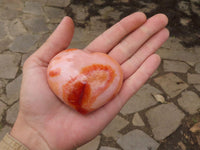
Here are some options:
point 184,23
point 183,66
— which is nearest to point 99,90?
point 183,66

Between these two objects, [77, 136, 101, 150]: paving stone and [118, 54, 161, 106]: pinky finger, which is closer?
[118, 54, 161, 106]: pinky finger

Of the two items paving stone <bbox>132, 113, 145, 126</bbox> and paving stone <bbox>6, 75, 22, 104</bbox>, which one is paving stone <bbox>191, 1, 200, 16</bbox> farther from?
paving stone <bbox>6, 75, 22, 104</bbox>

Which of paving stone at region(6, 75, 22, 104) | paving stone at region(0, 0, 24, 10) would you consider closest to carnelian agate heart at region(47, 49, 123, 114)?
paving stone at region(6, 75, 22, 104)

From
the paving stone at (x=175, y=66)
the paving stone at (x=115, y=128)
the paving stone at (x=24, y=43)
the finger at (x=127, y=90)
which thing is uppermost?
the finger at (x=127, y=90)

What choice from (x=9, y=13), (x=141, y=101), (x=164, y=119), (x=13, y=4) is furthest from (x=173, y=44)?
(x=13, y=4)

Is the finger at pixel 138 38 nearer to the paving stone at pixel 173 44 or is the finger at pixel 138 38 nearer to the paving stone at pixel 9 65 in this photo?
the paving stone at pixel 173 44

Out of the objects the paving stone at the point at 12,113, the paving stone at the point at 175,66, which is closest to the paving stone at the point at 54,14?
the paving stone at the point at 12,113

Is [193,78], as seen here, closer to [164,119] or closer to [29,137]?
[164,119]
